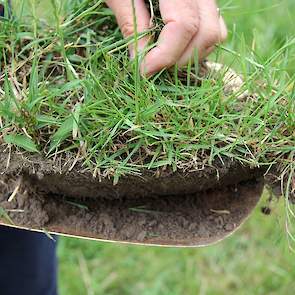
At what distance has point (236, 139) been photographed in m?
0.92

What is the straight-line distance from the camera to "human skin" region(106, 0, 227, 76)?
935 millimetres

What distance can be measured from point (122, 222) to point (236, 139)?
197 millimetres

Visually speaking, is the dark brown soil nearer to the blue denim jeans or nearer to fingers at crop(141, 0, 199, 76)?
fingers at crop(141, 0, 199, 76)

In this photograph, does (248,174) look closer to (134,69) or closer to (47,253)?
(134,69)

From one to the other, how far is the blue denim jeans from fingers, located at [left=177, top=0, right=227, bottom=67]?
48cm

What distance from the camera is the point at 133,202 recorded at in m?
1.01

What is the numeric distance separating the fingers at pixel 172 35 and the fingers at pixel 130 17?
0.10 feet

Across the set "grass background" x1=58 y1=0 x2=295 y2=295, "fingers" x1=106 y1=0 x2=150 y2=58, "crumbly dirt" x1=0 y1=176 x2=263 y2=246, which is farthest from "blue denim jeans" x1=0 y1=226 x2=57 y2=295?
"grass background" x1=58 y1=0 x2=295 y2=295

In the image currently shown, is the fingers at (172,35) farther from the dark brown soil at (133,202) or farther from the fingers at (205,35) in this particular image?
the dark brown soil at (133,202)

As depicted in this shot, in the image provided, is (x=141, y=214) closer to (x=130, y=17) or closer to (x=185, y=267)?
(x=130, y=17)

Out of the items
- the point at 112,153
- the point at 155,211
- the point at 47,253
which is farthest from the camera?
the point at 47,253

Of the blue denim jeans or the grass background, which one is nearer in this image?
the blue denim jeans

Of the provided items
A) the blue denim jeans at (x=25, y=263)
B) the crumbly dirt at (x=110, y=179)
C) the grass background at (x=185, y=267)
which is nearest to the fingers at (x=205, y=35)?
the crumbly dirt at (x=110, y=179)

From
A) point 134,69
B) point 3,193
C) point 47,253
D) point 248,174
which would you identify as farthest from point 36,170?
point 47,253
